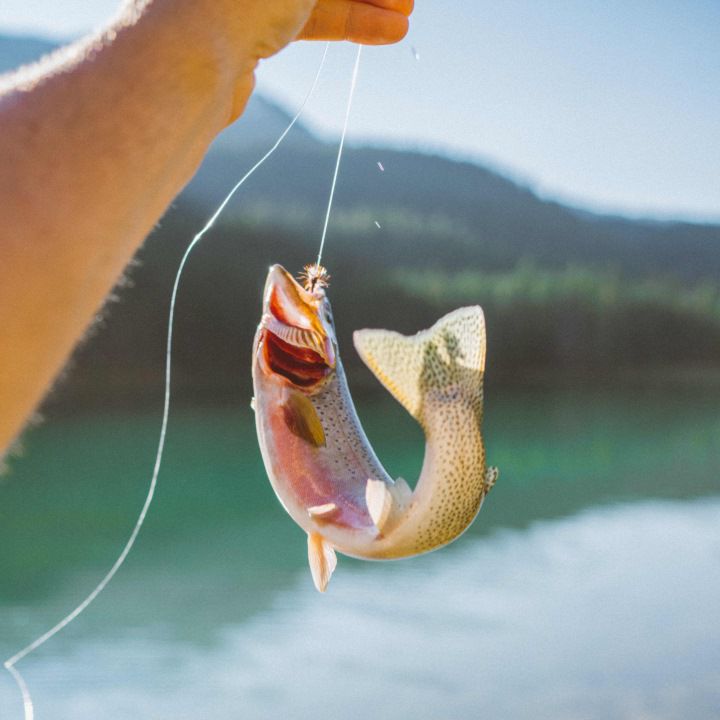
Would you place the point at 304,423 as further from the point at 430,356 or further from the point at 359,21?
the point at 359,21

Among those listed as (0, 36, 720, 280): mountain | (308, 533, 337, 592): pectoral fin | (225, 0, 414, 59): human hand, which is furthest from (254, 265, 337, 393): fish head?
(0, 36, 720, 280): mountain

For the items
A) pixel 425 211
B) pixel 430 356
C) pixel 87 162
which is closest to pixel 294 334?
pixel 430 356

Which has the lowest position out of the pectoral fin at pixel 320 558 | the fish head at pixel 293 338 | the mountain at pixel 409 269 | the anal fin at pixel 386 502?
the pectoral fin at pixel 320 558

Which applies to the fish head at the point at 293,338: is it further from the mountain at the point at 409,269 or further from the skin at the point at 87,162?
the mountain at the point at 409,269

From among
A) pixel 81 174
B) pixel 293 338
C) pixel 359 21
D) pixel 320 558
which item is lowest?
pixel 81 174

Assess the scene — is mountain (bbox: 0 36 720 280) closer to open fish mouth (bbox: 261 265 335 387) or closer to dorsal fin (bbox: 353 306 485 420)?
open fish mouth (bbox: 261 265 335 387)

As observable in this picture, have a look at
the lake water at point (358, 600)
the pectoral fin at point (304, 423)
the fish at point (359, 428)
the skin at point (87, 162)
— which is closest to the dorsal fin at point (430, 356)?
the fish at point (359, 428)
